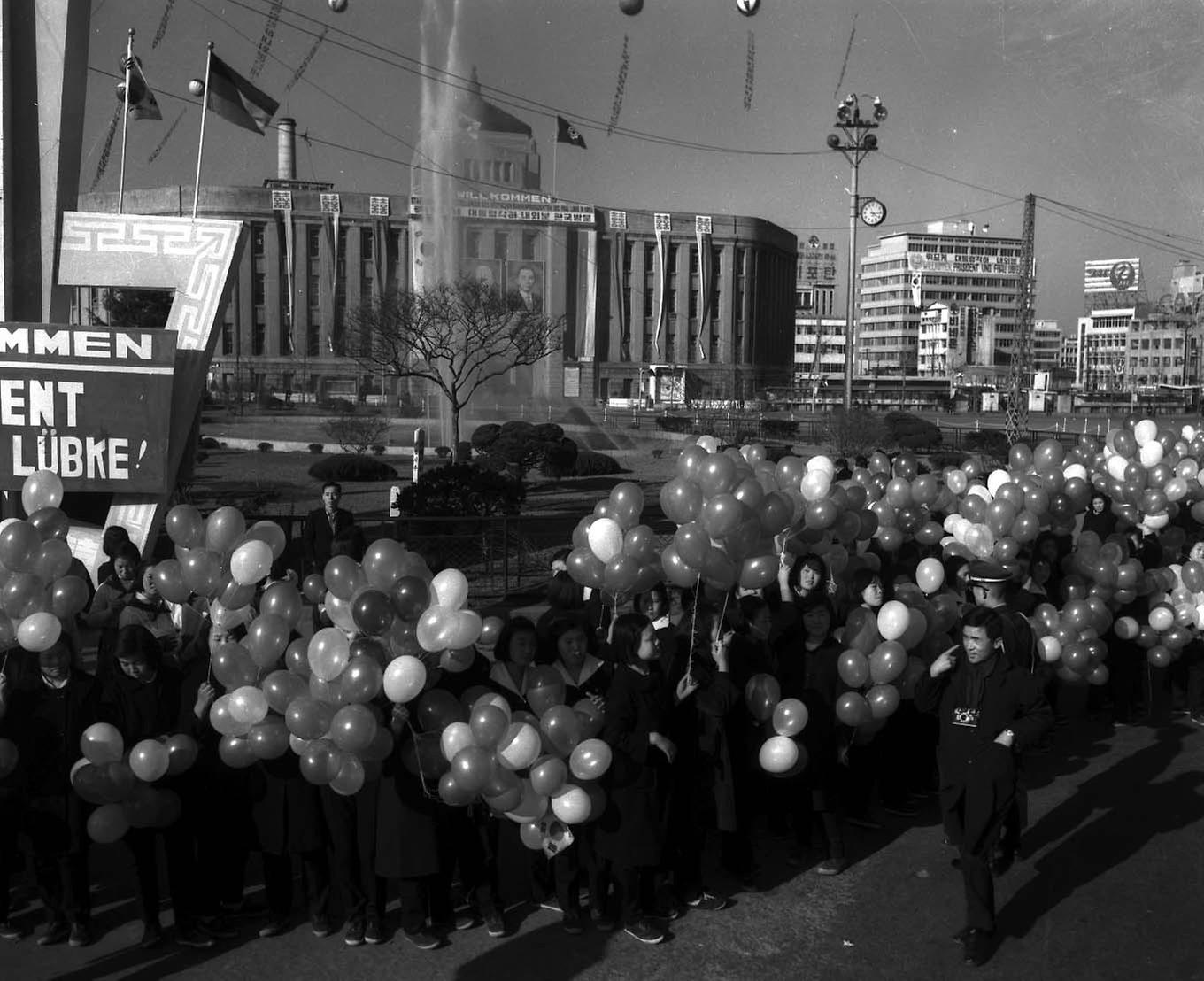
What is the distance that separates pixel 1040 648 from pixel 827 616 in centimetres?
212

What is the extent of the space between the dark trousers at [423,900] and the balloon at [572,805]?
2.32ft

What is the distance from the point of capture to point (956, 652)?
4.88 meters

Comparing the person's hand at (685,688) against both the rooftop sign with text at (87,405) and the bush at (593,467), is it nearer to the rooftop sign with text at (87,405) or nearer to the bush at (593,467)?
the rooftop sign with text at (87,405)

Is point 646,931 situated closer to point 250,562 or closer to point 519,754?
point 519,754

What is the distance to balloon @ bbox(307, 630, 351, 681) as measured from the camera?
4.54 metres

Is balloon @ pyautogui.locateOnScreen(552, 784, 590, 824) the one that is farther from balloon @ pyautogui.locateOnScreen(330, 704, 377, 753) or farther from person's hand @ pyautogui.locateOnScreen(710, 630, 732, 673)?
person's hand @ pyautogui.locateOnScreen(710, 630, 732, 673)

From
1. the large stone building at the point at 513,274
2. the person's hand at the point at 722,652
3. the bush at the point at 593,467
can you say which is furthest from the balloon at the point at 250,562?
the large stone building at the point at 513,274

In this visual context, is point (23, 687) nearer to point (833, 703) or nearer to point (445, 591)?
point (445, 591)

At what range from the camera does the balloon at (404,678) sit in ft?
14.7

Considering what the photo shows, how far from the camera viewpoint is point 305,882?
4980 mm

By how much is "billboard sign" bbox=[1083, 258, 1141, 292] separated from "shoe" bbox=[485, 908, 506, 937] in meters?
135

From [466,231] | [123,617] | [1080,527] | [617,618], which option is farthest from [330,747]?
[466,231]

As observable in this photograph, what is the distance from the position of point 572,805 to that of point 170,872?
1.77 m

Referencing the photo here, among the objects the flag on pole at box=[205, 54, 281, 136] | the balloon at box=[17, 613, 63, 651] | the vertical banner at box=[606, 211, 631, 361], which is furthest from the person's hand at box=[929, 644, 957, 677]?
the vertical banner at box=[606, 211, 631, 361]
